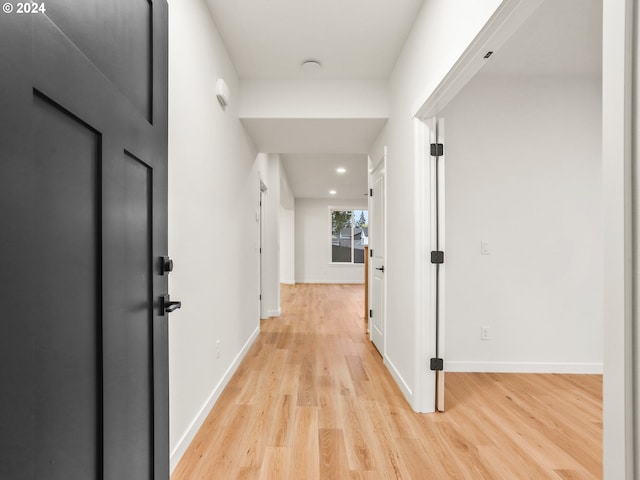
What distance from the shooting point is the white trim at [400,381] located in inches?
91.2

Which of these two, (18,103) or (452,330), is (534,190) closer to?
(452,330)

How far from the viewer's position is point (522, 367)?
296cm

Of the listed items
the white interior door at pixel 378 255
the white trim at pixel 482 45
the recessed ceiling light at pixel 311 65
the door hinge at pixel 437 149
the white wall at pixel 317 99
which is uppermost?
the recessed ceiling light at pixel 311 65

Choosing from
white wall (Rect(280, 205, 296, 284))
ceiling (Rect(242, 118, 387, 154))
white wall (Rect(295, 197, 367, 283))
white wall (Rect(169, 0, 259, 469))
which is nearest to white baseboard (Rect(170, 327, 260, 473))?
white wall (Rect(169, 0, 259, 469))

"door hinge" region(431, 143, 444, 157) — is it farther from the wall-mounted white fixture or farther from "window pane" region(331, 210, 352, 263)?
"window pane" region(331, 210, 352, 263)

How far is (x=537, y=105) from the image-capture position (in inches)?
116

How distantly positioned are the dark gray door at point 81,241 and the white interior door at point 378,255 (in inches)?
97.6

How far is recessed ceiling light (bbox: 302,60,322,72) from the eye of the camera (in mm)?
2783

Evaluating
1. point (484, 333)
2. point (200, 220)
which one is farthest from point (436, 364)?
point (200, 220)

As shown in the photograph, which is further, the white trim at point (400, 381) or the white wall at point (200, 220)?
the white trim at point (400, 381)

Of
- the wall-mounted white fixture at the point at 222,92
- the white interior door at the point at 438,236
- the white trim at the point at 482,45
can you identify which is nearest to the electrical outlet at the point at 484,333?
the white interior door at the point at 438,236

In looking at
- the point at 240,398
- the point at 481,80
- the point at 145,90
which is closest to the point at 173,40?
the point at 145,90

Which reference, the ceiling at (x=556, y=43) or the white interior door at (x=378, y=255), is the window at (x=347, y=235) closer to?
the white interior door at (x=378, y=255)

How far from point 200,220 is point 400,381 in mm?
1858
